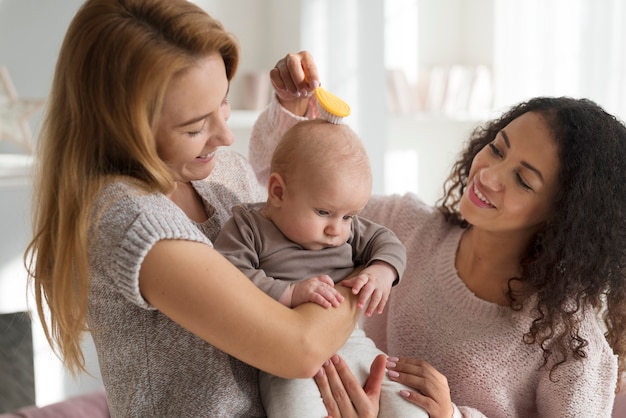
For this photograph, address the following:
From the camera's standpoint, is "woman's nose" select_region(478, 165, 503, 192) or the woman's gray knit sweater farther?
"woman's nose" select_region(478, 165, 503, 192)

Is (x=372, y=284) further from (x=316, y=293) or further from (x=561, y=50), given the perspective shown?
(x=561, y=50)

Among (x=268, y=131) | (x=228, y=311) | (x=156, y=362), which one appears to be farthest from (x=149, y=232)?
(x=268, y=131)

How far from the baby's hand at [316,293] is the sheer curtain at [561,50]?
334 centimetres

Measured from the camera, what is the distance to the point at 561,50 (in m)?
4.79

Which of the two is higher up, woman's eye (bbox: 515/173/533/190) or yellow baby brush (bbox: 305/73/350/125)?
yellow baby brush (bbox: 305/73/350/125)

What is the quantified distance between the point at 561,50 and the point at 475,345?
3178mm

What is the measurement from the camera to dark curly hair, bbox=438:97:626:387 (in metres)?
1.92

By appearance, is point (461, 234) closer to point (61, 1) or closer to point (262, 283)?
point (262, 283)

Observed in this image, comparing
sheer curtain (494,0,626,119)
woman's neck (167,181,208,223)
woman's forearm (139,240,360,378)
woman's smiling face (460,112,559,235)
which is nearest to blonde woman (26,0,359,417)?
woman's forearm (139,240,360,378)

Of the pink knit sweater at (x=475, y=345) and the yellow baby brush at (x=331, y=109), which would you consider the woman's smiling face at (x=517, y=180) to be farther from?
the yellow baby brush at (x=331, y=109)

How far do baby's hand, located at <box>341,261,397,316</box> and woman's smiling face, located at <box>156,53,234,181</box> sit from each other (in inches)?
14.3

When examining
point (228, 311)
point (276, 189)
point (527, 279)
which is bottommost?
point (527, 279)

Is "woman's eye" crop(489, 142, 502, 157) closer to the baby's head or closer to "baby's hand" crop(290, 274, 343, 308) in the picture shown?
the baby's head

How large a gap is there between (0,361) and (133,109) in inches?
78.8
